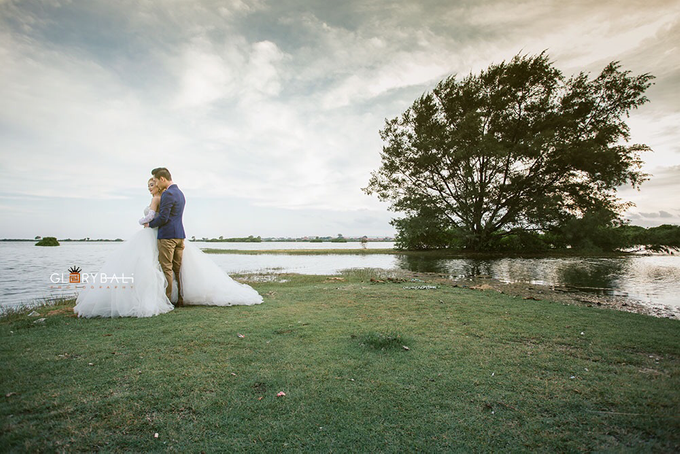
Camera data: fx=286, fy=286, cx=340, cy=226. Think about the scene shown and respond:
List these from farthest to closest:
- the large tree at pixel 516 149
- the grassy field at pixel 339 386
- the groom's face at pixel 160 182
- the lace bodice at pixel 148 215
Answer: the large tree at pixel 516 149 → the groom's face at pixel 160 182 → the lace bodice at pixel 148 215 → the grassy field at pixel 339 386

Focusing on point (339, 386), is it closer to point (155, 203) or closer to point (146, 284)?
point (146, 284)

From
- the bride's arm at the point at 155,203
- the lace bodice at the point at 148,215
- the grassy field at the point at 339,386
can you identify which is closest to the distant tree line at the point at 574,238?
the grassy field at the point at 339,386

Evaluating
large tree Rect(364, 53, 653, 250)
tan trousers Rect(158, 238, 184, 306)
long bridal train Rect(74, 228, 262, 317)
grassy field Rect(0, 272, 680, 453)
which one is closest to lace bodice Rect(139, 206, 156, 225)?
long bridal train Rect(74, 228, 262, 317)

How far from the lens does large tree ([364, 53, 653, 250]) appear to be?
2459 cm

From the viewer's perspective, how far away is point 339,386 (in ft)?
10.9

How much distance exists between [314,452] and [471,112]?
29.8 meters

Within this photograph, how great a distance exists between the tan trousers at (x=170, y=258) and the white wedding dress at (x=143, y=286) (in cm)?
12

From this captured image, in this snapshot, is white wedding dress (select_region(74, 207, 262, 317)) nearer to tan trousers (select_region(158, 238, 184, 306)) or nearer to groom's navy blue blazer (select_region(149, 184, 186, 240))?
tan trousers (select_region(158, 238, 184, 306))

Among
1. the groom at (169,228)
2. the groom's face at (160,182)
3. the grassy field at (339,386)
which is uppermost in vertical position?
the groom's face at (160,182)

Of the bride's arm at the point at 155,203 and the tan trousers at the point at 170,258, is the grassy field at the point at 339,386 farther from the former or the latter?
the bride's arm at the point at 155,203

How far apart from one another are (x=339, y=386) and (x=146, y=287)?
226 inches

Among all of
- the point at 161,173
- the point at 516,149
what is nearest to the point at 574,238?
the point at 516,149

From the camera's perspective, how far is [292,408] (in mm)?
2898

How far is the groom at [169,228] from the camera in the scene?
7.24 metres
